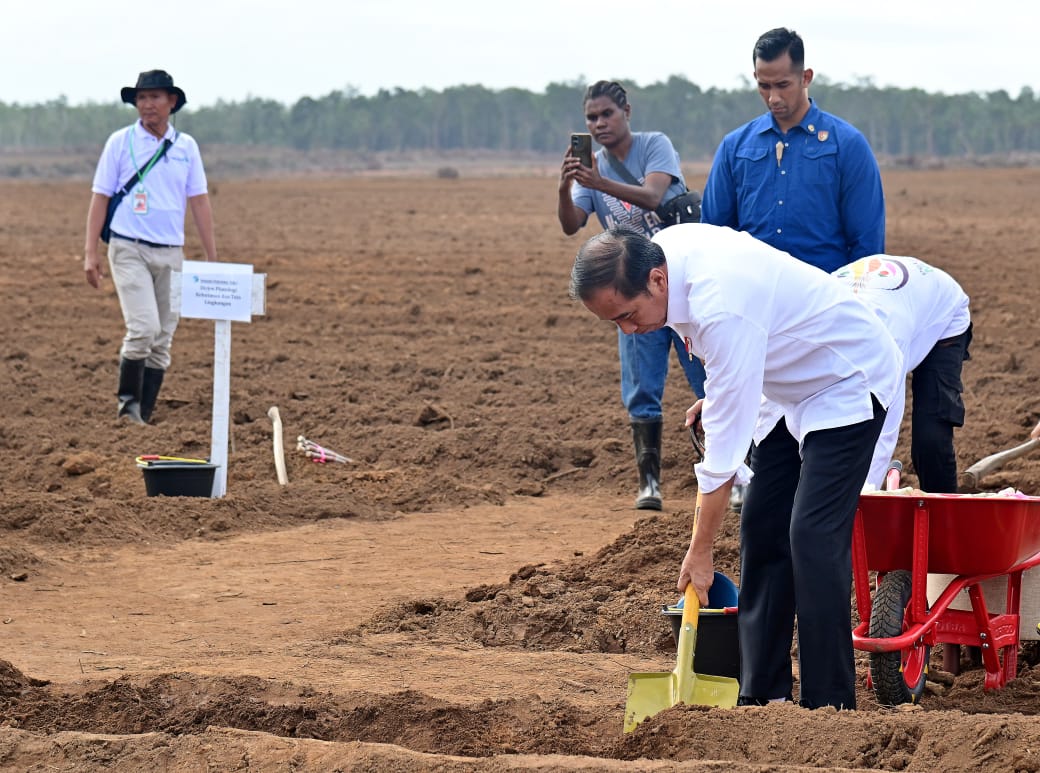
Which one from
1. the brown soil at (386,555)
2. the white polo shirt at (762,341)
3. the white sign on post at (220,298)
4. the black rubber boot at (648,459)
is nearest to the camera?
the white polo shirt at (762,341)

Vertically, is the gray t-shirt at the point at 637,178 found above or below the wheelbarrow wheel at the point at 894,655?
above

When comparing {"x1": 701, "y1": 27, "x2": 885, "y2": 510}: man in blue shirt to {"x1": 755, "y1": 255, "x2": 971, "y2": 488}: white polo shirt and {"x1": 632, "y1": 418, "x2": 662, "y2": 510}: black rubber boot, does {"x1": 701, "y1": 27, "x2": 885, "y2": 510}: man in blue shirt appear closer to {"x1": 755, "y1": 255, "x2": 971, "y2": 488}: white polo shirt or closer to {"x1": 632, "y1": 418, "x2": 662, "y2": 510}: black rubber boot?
{"x1": 755, "y1": 255, "x2": 971, "y2": 488}: white polo shirt

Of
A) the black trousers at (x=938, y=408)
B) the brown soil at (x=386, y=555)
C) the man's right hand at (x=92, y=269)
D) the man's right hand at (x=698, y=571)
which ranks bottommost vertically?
the brown soil at (x=386, y=555)

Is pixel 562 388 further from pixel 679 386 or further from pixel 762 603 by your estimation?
pixel 762 603

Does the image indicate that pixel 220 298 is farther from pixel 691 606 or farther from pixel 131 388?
pixel 691 606

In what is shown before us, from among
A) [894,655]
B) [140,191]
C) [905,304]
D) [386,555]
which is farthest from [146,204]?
[894,655]

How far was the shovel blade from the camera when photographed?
4371 mm

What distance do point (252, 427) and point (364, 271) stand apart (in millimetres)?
8195

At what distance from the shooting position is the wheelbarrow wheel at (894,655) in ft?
15.6

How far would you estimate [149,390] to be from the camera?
33.5 ft

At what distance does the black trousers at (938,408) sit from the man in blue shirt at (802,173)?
549 millimetres

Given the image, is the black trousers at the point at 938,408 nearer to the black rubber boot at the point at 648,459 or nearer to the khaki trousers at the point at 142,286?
the black rubber boot at the point at 648,459

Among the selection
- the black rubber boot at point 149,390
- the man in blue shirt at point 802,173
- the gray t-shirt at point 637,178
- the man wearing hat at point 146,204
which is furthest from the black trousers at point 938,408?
the black rubber boot at point 149,390

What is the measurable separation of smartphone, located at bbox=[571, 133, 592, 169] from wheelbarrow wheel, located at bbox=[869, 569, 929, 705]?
3.11m
